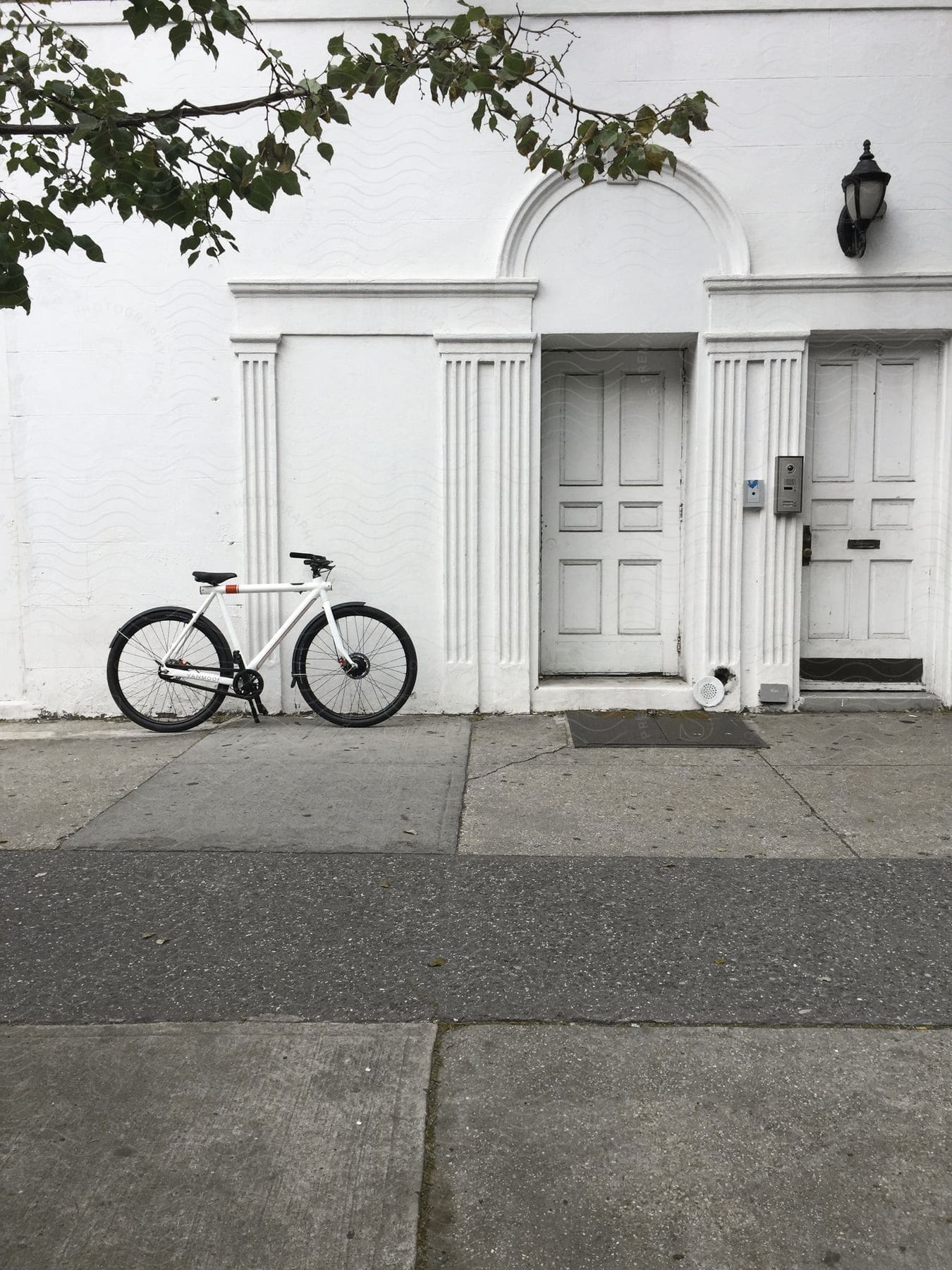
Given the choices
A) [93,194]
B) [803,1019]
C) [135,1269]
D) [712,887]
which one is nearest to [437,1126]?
[135,1269]

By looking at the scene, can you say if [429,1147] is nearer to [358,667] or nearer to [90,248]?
[90,248]

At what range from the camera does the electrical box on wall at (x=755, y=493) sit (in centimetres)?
696

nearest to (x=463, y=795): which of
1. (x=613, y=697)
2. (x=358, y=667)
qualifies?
(x=358, y=667)

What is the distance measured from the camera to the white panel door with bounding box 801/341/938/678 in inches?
282

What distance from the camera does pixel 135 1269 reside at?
206cm

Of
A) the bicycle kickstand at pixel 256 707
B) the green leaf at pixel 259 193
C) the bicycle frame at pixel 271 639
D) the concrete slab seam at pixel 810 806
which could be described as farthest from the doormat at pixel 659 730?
the green leaf at pixel 259 193

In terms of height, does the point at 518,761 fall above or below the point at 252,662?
below

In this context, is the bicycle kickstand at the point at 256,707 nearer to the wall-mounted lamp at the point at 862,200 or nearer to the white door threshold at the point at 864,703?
the white door threshold at the point at 864,703

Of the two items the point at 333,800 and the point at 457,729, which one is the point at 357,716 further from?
the point at 333,800

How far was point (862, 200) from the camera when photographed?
257 inches

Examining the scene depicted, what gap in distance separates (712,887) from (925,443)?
4.49m

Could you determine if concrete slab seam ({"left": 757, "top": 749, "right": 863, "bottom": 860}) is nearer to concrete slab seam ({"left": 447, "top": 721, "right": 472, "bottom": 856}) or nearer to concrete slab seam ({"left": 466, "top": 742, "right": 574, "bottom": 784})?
concrete slab seam ({"left": 466, "top": 742, "right": 574, "bottom": 784})

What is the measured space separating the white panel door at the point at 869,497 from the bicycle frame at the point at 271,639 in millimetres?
3314

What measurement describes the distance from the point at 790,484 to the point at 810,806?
8.70 ft
